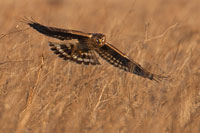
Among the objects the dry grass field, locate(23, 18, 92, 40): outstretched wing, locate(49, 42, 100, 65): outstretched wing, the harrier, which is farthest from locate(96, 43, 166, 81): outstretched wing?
locate(23, 18, 92, 40): outstretched wing

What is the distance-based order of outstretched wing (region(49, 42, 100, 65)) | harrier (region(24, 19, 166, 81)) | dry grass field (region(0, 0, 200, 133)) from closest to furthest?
dry grass field (region(0, 0, 200, 133))
harrier (region(24, 19, 166, 81))
outstretched wing (region(49, 42, 100, 65))

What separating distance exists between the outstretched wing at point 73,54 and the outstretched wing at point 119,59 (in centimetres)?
23

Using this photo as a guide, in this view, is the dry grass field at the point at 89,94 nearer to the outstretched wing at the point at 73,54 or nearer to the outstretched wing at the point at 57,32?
the outstretched wing at the point at 73,54

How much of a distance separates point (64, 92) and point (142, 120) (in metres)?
1.13

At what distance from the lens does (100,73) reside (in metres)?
6.07

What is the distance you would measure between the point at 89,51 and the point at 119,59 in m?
0.54

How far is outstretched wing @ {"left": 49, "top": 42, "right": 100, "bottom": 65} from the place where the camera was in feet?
21.5

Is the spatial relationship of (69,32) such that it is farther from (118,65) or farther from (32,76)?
(118,65)

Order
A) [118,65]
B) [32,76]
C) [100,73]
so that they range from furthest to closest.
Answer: [118,65]
[100,73]
[32,76]

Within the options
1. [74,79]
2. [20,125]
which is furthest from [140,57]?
[20,125]

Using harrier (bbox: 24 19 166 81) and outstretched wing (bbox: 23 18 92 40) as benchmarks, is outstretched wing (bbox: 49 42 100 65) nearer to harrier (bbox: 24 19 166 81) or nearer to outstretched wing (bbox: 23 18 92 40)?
harrier (bbox: 24 19 166 81)

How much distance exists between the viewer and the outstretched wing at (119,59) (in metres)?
6.34

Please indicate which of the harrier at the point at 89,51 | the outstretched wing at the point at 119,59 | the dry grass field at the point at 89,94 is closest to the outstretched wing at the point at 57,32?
the harrier at the point at 89,51

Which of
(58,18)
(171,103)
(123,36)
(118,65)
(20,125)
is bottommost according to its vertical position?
(20,125)
